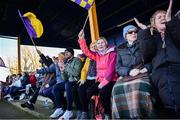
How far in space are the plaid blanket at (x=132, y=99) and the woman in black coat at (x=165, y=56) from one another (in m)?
0.13

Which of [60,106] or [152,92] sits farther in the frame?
[60,106]

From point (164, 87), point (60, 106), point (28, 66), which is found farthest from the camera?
point (28, 66)

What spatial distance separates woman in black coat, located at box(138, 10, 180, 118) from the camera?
322 centimetres

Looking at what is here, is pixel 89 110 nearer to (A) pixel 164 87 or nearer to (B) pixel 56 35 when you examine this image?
(A) pixel 164 87

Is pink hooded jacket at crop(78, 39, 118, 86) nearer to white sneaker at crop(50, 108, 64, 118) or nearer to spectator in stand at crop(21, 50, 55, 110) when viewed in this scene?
white sneaker at crop(50, 108, 64, 118)

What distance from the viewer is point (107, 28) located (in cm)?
1669

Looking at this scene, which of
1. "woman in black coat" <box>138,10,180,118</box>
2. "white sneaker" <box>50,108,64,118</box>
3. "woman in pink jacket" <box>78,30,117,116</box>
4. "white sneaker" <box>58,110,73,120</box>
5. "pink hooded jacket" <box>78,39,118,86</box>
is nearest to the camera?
"woman in black coat" <box>138,10,180,118</box>

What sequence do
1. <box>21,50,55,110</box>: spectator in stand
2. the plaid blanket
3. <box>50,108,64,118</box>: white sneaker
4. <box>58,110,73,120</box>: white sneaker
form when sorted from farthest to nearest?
<box>21,50,55,110</box>: spectator in stand < <box>50,108,64,118</box>: white sneaker < <box>58,110,73,120</box>: white sneaker < the plaid blanket

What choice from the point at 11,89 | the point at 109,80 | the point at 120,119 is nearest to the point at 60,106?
the point at 109,80

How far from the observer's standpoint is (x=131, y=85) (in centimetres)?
359

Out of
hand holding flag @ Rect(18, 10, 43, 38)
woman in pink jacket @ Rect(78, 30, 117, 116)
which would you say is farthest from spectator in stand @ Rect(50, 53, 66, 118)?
hand holding flag @ Rect(18, 10, 43, 38)

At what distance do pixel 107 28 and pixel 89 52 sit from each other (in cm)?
1136

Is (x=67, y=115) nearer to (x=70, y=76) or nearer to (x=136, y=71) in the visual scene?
(x=70, y=76)

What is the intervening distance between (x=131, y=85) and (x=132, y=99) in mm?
154
